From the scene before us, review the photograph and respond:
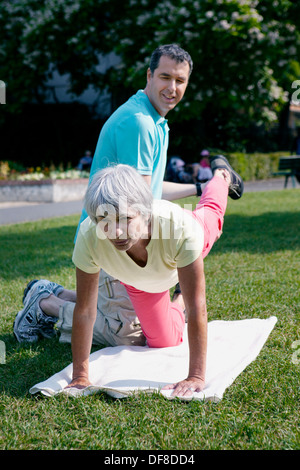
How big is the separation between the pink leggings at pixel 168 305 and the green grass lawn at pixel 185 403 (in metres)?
0.55

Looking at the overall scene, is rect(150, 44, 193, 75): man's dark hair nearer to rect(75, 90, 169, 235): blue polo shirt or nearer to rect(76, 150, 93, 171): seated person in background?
rect(75, 90, 169, 235): blue polo shirt

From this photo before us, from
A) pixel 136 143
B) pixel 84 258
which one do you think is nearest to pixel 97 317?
pixel 84 258

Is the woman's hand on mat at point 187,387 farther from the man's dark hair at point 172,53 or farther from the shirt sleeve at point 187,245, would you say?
the man's dark hair at point 172,53

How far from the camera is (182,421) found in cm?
252

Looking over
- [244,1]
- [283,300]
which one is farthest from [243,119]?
[283,300]

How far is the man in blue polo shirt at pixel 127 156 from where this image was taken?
345 centimetres

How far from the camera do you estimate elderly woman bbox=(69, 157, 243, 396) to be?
2551 millimetres

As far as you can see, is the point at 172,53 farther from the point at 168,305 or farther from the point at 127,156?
the point at 168,305

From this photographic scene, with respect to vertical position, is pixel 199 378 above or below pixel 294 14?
below

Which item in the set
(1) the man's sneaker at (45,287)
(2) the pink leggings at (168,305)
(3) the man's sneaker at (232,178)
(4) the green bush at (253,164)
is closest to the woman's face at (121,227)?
(2) the pink leggings at (168,305)

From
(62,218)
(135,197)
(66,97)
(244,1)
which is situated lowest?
(62,218)

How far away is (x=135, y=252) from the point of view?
9.61 ft

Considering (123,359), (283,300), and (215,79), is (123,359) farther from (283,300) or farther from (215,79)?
(215,79)
